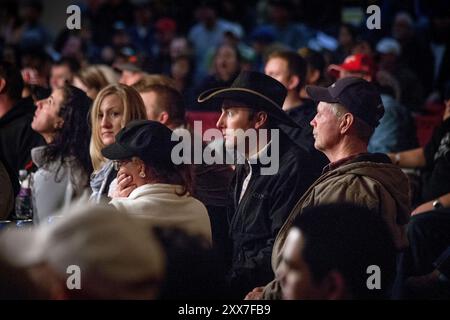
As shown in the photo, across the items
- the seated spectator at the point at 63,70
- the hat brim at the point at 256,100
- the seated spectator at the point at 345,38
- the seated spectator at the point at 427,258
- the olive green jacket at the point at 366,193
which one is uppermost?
the seated spectator at the point at 345,38

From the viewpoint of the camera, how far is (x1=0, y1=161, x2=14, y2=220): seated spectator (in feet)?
19.5

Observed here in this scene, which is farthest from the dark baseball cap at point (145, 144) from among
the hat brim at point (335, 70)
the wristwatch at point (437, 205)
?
the hat brim at point (335, 70)

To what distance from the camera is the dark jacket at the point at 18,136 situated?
735 cm

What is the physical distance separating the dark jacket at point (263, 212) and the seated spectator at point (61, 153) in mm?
1260

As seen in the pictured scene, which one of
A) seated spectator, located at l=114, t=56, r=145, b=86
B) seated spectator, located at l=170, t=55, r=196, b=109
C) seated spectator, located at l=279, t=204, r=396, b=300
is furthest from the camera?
seated spectator, located at l=170, t=55, r=196, b=109

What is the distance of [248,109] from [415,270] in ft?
4.66

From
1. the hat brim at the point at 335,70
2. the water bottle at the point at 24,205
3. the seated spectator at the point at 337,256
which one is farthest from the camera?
the hat brim at the point at 335,70

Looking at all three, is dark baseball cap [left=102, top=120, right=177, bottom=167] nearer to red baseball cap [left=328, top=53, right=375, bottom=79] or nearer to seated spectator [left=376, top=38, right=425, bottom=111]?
red baseball cap [left=328, top=53, right=375, bottom=79]

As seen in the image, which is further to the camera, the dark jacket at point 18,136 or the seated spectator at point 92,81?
the seated spectator at point 92,81

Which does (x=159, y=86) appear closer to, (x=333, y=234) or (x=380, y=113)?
(x=380, y=113)

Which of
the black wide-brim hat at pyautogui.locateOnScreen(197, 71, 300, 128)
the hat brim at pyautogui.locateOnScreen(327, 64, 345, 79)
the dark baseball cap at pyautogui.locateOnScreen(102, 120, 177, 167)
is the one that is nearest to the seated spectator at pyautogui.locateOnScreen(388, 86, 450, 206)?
the hat brim at pyautogui.locateOnScreen(327, 64, 345, 79)

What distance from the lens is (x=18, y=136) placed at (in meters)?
7.43

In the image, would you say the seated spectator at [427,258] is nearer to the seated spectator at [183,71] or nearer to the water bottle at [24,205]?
the water bottle at [24,205]
